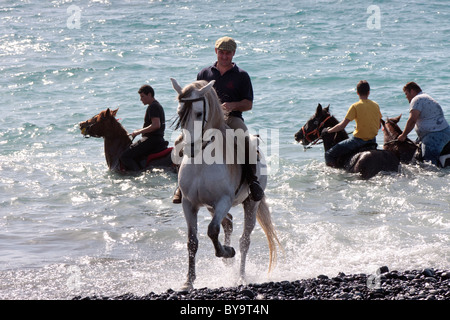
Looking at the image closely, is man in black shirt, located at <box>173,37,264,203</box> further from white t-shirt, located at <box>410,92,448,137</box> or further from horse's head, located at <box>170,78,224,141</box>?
white t-shirt, located at <box>410,92,448,137</box>

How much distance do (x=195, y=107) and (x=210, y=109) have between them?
302 millimetres

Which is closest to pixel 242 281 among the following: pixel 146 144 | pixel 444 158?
pixel 146 144

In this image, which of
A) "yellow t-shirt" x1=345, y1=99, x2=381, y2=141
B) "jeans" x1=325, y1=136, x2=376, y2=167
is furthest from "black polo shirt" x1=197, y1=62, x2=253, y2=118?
"jeans" x1=325, y1=136, x2=376, y2=167

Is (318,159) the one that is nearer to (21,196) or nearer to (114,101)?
(21,196)

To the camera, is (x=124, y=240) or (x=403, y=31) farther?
(x=403, y=31)

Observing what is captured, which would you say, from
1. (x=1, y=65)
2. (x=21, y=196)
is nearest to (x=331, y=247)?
(x=21, y=196)

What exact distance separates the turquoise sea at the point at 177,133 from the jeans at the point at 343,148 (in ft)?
1.15

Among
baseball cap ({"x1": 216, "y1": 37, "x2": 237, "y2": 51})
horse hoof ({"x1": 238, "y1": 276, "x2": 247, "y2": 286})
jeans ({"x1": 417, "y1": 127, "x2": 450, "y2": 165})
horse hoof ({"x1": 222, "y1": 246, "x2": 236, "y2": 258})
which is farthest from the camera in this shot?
jeans ({"x1": 417, "y1": 127, "x2": 450, "y2": 165})

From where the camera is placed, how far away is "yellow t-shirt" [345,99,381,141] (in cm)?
1260

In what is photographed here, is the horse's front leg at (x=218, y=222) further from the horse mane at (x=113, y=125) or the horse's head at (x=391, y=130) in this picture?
the horse's head at (x=391, y=130)

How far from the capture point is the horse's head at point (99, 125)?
13.4 m

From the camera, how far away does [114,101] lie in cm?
2197

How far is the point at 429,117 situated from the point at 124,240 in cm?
675

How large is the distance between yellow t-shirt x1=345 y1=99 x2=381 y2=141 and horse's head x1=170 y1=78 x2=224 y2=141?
20.7 feet
